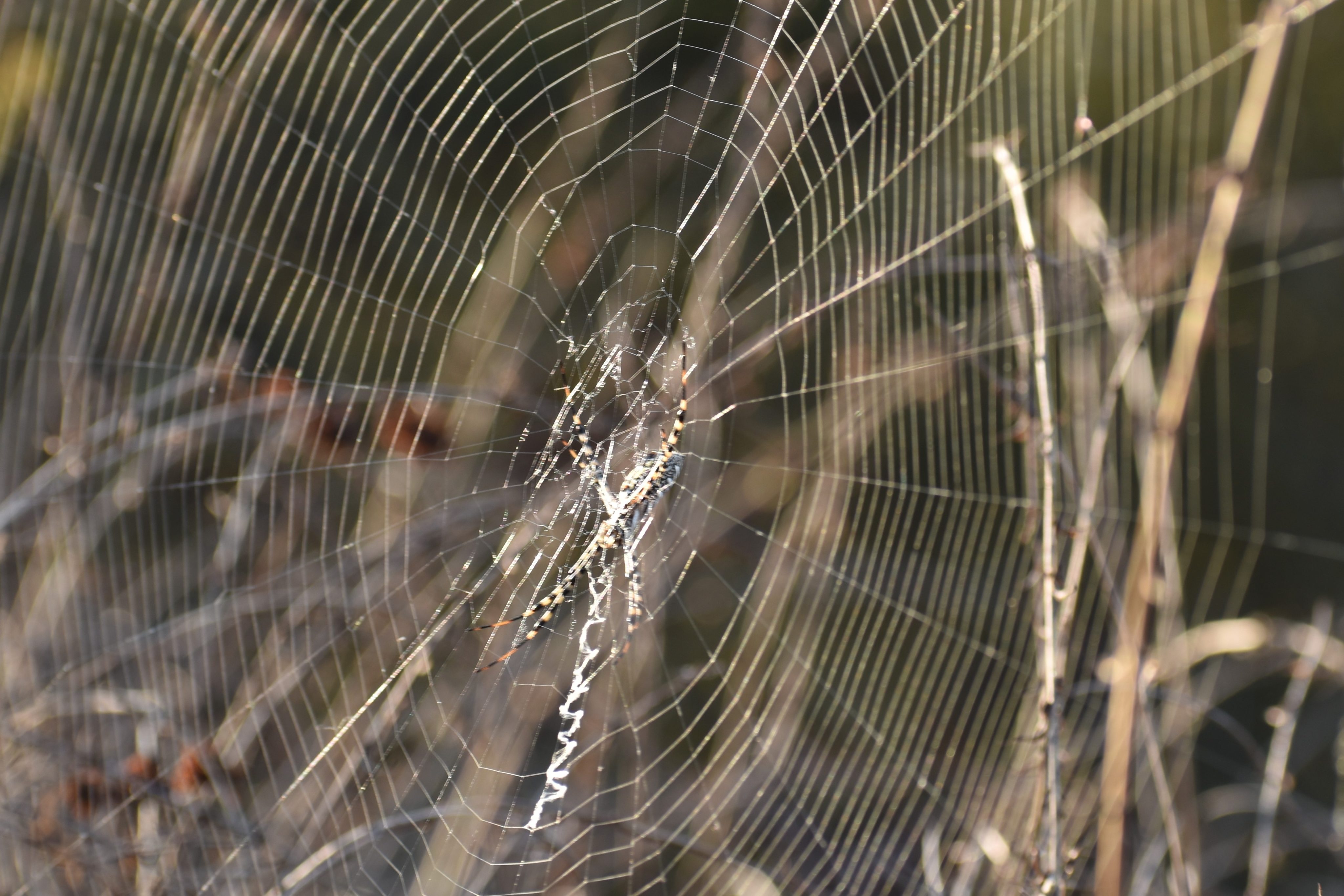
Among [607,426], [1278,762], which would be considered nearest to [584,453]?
[607,426]

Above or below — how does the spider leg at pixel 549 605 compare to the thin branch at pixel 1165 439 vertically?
below

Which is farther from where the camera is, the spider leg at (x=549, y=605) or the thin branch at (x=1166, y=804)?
the spider leg at (x=549, y=605)

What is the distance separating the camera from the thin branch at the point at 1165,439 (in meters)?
1.55

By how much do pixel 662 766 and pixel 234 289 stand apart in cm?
261

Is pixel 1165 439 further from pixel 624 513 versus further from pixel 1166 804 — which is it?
pixel 624 513

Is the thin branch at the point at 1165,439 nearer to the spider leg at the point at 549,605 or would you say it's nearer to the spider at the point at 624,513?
the spider at the point at 624,513

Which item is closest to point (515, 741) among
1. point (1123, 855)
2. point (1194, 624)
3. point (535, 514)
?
point (535, 514)

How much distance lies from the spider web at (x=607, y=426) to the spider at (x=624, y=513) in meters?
0.05

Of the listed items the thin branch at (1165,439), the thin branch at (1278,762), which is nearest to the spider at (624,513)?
the thin branch at (1165,439)

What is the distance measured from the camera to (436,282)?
3.93 meters

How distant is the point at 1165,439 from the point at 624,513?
1158 millimetres

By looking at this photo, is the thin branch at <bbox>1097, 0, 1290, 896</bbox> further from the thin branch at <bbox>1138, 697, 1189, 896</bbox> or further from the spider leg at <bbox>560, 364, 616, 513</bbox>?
the spider leg at <bbox>560, 364, 616, 513</bbox>

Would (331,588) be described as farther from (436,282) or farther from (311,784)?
(436,282)

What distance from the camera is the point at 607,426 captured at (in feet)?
7.78
